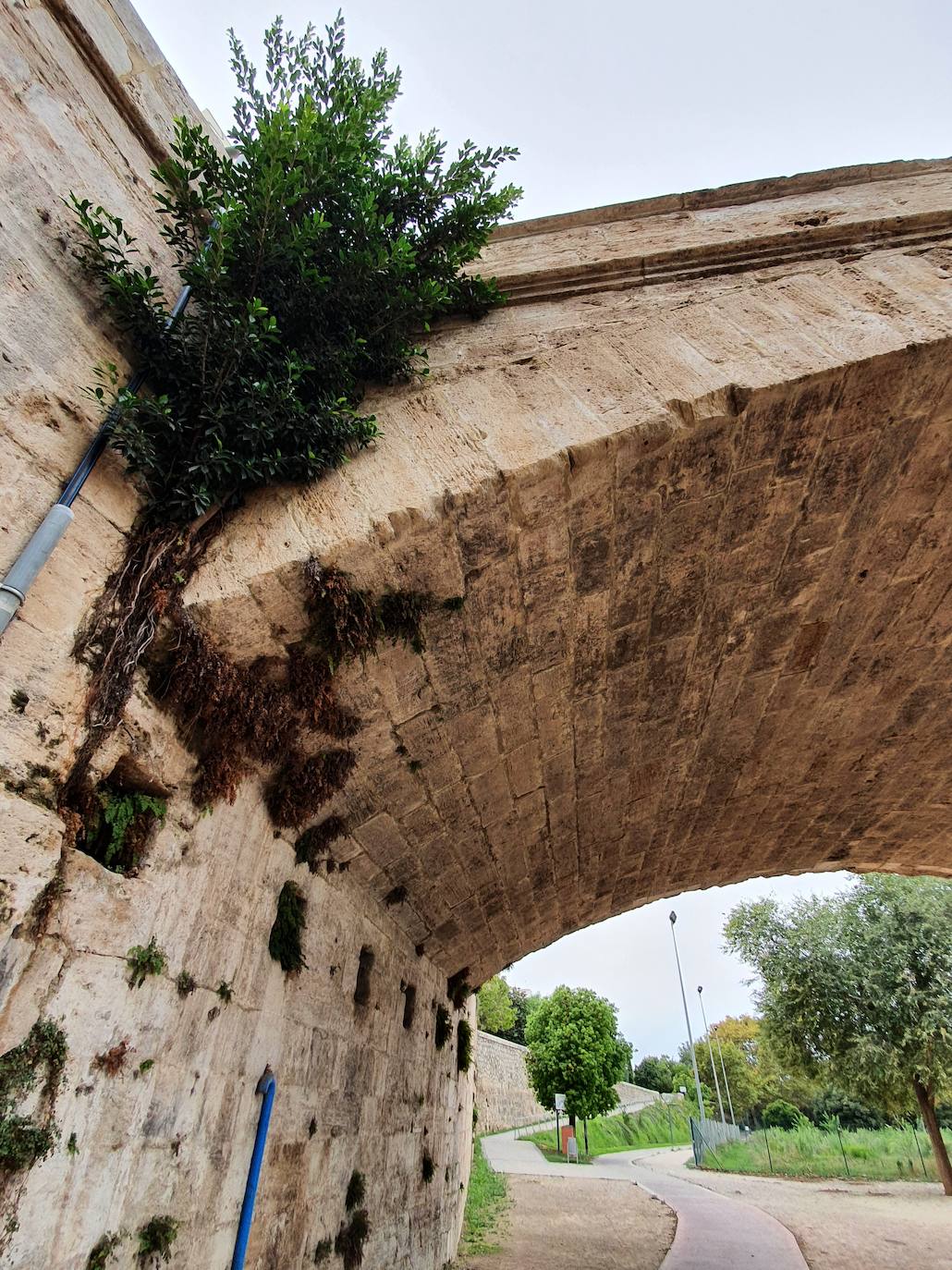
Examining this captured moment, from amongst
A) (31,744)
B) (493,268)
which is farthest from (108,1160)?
(493,268)

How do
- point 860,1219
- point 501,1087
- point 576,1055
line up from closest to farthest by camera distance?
point 860,1219 < point 576,1055 < point 501,1087

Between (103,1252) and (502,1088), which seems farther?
(502,1088)

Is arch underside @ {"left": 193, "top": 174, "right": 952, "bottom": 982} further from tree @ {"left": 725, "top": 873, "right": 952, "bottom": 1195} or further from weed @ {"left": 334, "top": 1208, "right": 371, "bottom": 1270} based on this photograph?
tree @ {"left": 725, "top": 873, "right": 952, "bottom": 1195}

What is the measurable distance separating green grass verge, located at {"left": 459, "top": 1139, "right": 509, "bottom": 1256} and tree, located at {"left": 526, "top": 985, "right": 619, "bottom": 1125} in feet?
30.2

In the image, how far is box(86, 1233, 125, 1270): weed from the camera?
166 centimetres

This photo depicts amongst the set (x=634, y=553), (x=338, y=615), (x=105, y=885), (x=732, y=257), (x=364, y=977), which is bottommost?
(x=105, y=885)

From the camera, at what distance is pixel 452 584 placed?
2.51 metres

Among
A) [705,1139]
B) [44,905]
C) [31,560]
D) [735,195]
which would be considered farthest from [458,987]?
[705,1139]

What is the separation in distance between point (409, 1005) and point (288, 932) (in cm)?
258

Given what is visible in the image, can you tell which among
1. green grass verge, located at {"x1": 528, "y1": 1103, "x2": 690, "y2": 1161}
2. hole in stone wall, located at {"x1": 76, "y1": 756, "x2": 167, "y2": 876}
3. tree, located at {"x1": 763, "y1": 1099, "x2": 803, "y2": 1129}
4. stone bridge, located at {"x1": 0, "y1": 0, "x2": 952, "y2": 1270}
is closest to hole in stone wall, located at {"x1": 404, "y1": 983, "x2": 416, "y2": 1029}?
stone bridge, located at {"x1": 0, "y1": 0, "x2": 952, "y2": 1270}

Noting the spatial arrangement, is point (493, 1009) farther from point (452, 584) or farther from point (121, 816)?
point (121, 816)

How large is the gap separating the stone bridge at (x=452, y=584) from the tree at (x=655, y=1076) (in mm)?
69343

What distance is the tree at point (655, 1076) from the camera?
60969 mm

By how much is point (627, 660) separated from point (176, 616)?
2205mm
